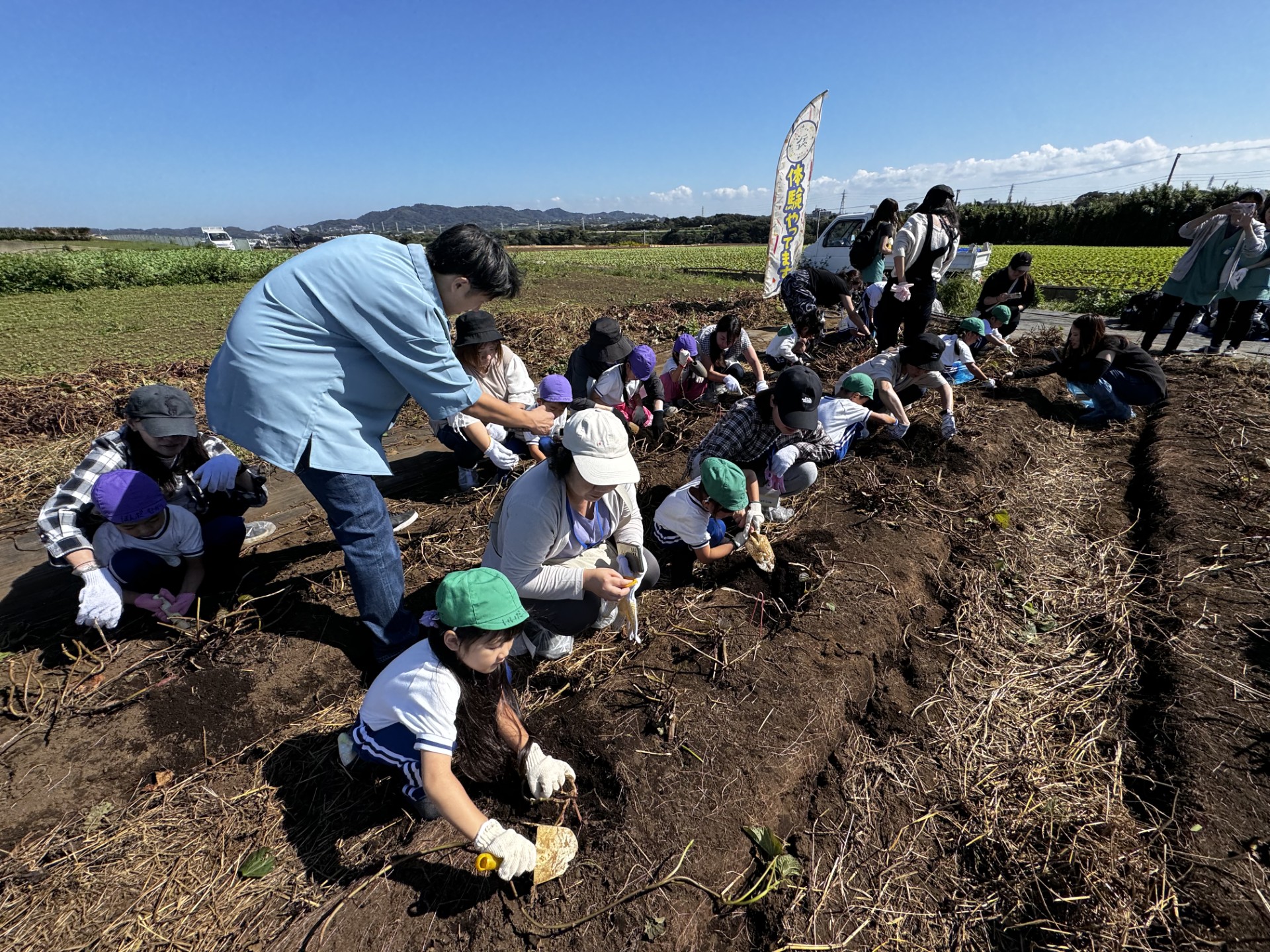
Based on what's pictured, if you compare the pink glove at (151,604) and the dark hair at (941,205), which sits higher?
the dark hair at (941,205)

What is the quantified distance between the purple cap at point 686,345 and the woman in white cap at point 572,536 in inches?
123

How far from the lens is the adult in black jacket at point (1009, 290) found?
7.21 m

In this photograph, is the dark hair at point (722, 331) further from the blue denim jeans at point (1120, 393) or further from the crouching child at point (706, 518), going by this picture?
the blue denim jeans at point (1120, 393)

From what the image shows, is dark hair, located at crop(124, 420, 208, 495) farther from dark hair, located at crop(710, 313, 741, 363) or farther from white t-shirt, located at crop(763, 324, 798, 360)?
white t-shirt, located at crop(763, 324, 798, 360)

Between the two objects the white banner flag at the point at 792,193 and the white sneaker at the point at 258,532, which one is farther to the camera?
the white banner flag at the point at 792,193

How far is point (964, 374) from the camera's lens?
19.8ft

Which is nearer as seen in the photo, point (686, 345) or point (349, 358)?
point (349, 358)

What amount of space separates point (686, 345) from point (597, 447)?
3.66 meters

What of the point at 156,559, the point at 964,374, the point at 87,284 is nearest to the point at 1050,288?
the point at 964,374

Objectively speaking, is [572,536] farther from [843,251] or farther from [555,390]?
[843,251]

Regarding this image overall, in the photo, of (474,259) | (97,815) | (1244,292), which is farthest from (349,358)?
(1244,292)

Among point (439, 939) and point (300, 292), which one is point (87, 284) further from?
point (439, 939)

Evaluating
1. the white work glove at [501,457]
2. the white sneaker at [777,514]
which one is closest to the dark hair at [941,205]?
the white sneaker at [777,514]

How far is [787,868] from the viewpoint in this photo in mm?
1875
